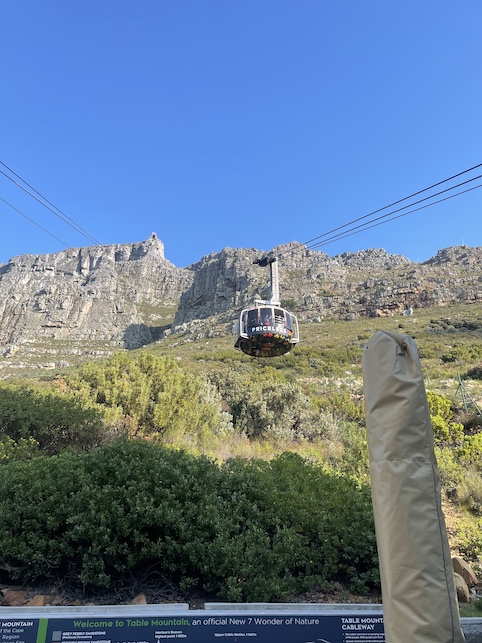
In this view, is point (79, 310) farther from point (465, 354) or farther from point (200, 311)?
point (465, 354)

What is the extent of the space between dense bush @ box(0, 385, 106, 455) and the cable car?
3431mm

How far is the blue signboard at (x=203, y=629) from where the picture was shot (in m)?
2.02

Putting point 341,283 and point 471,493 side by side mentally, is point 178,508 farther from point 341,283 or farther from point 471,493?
point 341,283

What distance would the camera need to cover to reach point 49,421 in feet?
23.4

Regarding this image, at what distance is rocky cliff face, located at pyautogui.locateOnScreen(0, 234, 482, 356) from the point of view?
4809cm

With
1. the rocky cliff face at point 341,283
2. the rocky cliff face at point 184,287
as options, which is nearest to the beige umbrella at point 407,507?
the rocky cliff face at point 184,287

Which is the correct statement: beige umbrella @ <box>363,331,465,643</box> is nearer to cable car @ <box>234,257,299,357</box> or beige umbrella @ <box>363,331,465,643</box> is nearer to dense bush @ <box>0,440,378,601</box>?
dense bush @ <box>0,440,378,601</box>

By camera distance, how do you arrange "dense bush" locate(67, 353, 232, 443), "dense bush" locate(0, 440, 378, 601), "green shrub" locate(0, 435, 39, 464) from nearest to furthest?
"dense bush" locate(0, 440, 378, 601), "green shrub" locate(0, 435, 39, 464), "dense bush" locate(67, 353, 232, 443)

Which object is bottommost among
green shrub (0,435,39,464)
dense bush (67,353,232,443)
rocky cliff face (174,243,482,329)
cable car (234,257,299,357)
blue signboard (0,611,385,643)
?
blue signboard (0,611,385,643)

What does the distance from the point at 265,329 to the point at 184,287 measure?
Result: 108 metres

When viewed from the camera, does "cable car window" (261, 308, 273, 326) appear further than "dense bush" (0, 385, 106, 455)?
Yes

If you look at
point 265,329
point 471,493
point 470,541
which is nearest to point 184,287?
point 265,329

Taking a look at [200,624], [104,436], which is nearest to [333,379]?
[104,436]

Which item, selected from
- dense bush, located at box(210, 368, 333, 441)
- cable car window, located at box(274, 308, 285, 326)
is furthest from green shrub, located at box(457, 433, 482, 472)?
cable car window, located at box(274, 308, 285, 326)
